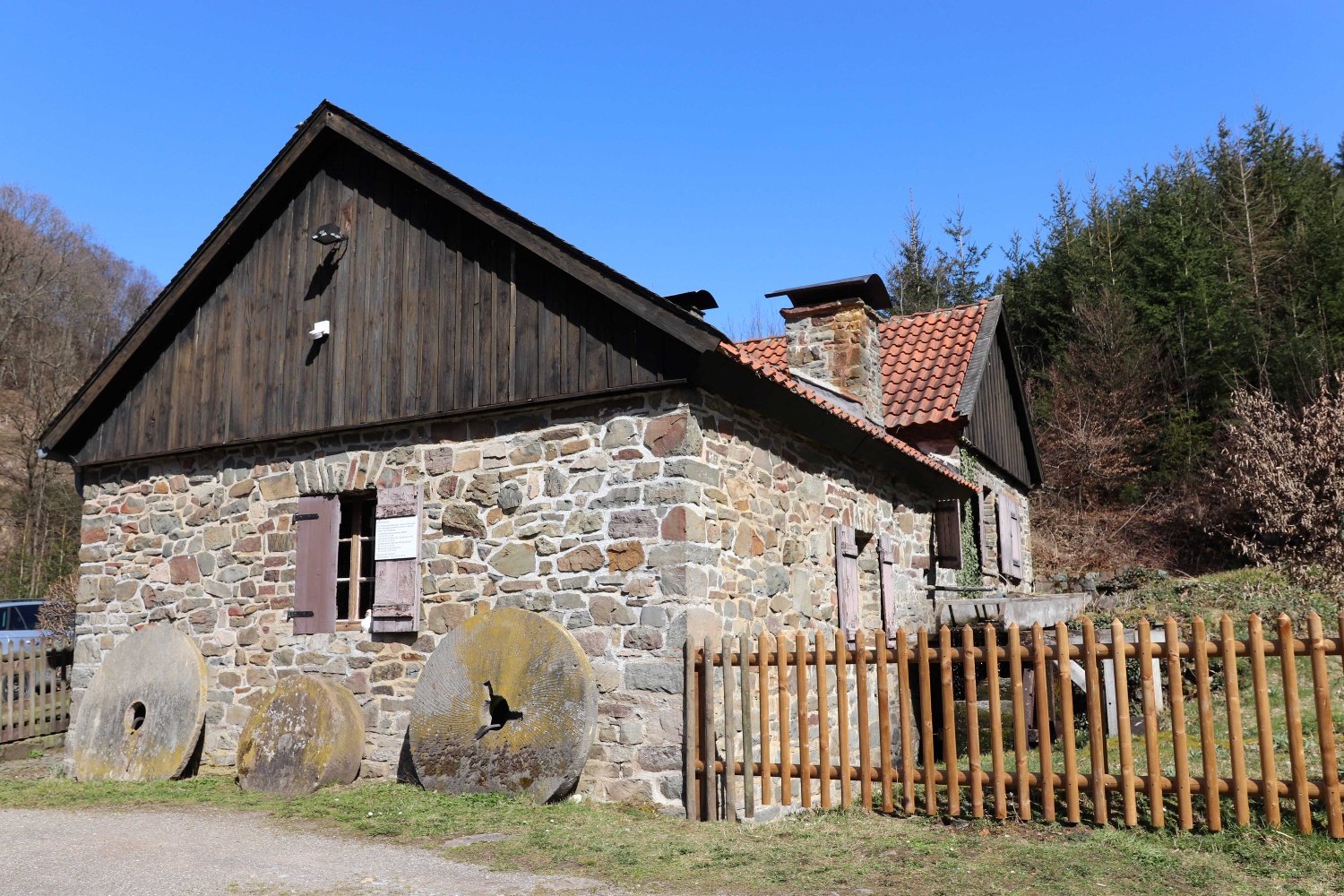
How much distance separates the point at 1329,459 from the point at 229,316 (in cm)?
Result: 1790

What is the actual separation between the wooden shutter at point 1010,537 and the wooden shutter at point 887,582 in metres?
5.00

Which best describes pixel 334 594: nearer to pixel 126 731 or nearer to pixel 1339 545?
pixel 126 731

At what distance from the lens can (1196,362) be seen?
24.1 m

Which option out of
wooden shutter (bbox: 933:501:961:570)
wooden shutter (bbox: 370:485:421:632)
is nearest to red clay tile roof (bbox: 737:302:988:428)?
wooden shutter (bbox: 933:501:961:570)

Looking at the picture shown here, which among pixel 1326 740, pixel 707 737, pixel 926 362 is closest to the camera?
pixel 1326 740

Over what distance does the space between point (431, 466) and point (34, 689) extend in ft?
21.6

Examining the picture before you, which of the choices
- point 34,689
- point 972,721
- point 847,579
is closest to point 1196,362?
point 847,579

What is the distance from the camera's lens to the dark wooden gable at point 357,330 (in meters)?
7.81

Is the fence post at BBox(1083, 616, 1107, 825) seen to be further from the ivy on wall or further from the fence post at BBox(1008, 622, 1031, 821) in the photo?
the ivy on wall

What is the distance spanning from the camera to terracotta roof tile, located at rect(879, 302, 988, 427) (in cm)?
1346

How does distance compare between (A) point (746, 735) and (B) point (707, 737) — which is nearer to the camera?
(A) point (746, 735)

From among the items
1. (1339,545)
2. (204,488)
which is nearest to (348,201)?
(204,488)

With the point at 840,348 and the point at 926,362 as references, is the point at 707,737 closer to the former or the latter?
the point at 840,348

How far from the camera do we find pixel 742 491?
25.9 feet
